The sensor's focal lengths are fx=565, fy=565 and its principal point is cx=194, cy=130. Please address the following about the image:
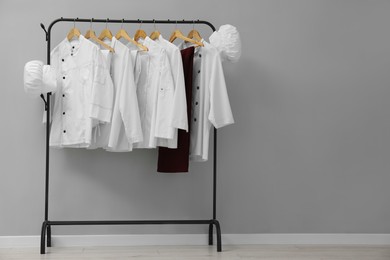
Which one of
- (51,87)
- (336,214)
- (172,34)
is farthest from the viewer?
(336,214)

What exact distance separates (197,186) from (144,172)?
1.30 feet

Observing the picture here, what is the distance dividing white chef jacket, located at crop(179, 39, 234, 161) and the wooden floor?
0.63 m

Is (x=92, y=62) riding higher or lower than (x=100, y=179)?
higher

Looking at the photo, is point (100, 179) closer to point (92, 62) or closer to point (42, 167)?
point (42, 167)

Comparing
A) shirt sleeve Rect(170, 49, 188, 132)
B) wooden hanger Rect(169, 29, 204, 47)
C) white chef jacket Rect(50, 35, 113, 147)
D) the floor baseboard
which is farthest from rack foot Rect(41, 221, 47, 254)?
wooden hanger Rect(169, 29, 204, 47)

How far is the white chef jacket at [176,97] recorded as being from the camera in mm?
3562

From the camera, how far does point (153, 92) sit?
3.67 m

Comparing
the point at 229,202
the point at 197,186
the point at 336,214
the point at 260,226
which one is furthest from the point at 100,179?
the point at 336,214

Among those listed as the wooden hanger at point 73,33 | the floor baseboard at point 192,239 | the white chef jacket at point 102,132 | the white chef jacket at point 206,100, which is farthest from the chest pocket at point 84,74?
the floor baseboard at point 192,239

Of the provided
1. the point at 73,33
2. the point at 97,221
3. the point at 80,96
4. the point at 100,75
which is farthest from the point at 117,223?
the point at 73,33

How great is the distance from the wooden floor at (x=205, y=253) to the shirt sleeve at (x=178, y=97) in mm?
826

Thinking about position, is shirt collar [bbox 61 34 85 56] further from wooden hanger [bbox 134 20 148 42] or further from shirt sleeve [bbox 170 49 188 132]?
shirt sleeve [bbox 170 49 188 132]

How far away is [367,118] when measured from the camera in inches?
166

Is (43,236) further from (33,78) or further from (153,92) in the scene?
(153,92)
